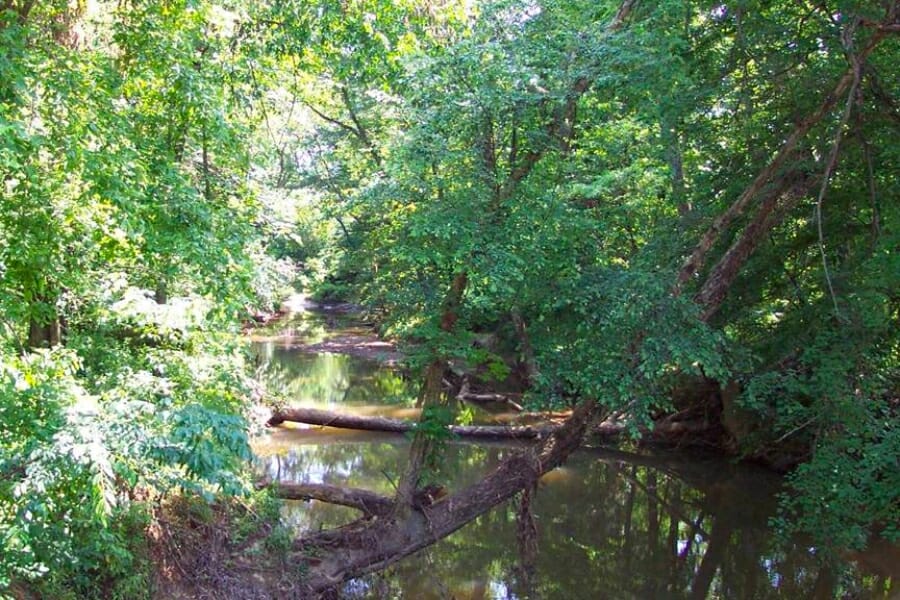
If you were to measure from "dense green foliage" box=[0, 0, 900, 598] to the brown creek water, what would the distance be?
2.17 meters

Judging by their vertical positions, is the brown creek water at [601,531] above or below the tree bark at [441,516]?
below

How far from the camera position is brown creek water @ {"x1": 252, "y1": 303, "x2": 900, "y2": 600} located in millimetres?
8164

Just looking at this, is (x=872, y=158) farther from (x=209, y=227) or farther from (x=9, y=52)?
(x=9, y=52)

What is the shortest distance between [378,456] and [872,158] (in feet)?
29.3

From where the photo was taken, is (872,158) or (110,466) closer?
(110,466)

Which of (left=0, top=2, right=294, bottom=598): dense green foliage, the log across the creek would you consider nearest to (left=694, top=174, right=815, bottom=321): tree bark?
(left=0, top=2, right=294, bottom=598): dense green foliage

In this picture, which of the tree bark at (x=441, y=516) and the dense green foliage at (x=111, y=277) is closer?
the dense green foliage at (x=111, y=277)

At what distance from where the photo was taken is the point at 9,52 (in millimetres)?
4641

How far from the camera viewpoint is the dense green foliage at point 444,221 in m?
4.63

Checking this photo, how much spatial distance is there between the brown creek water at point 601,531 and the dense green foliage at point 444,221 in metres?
2.17

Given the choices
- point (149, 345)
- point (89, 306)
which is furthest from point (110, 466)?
point (149, 345)

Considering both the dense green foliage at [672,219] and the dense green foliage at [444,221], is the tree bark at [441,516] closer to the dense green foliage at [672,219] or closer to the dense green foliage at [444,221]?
the dense green foliage at [672,219]

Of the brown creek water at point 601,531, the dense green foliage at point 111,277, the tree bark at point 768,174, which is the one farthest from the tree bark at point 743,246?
the dense green foliage at point 111,277

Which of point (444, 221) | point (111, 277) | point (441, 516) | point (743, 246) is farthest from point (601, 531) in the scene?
point (111, 277)
